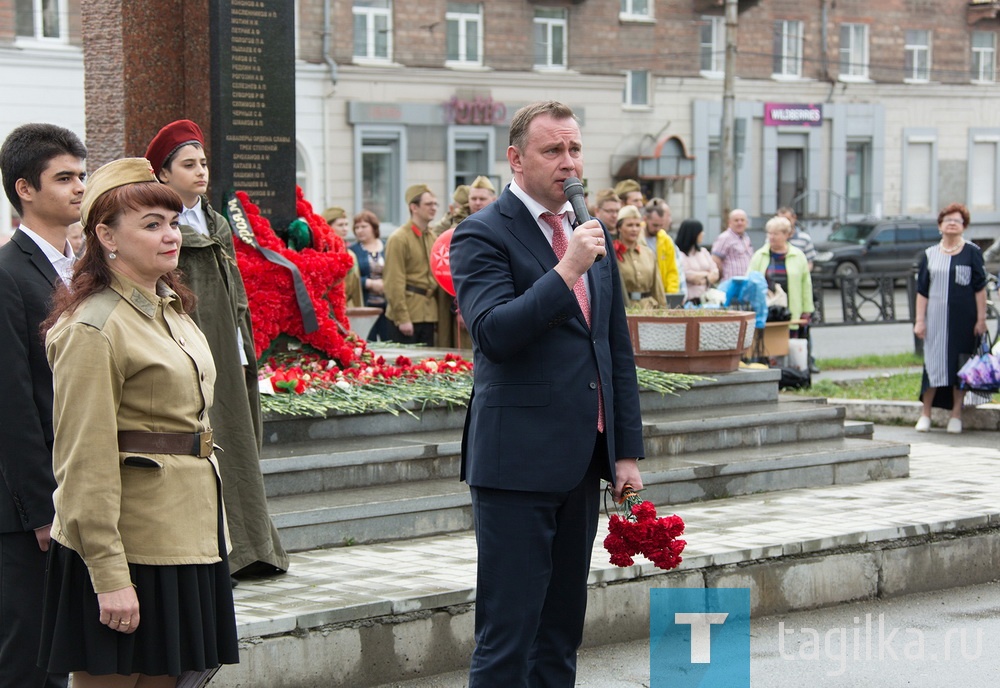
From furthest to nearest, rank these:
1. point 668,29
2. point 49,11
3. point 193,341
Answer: point 668,29 < point 49,11 < point 193,341

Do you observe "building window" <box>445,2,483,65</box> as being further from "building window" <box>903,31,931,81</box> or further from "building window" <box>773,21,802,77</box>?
"building window" <box>903,31,931,81</box>

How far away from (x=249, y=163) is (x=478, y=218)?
15.6 ft

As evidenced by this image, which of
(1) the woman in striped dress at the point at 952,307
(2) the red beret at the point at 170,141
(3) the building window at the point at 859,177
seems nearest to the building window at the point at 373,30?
(3) the building window at the point at 859,177

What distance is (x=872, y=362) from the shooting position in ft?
57.2

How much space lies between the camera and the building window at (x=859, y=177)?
4141cm

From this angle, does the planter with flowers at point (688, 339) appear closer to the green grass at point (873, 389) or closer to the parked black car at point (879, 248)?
the green grass at point (873, 389)

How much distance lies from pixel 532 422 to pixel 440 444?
370 cm

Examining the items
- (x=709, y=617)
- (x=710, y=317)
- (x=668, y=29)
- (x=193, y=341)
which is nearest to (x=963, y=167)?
(x=668, y=29)

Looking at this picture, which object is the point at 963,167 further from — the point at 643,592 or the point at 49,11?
the point at 643,592

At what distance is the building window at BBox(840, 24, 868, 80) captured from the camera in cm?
4059

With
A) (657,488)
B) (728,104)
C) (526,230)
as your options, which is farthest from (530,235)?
(728,104)

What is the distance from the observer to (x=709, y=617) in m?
6.55

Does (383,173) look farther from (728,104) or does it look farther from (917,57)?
(917,57)

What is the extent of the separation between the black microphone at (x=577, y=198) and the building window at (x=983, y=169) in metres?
42.0
